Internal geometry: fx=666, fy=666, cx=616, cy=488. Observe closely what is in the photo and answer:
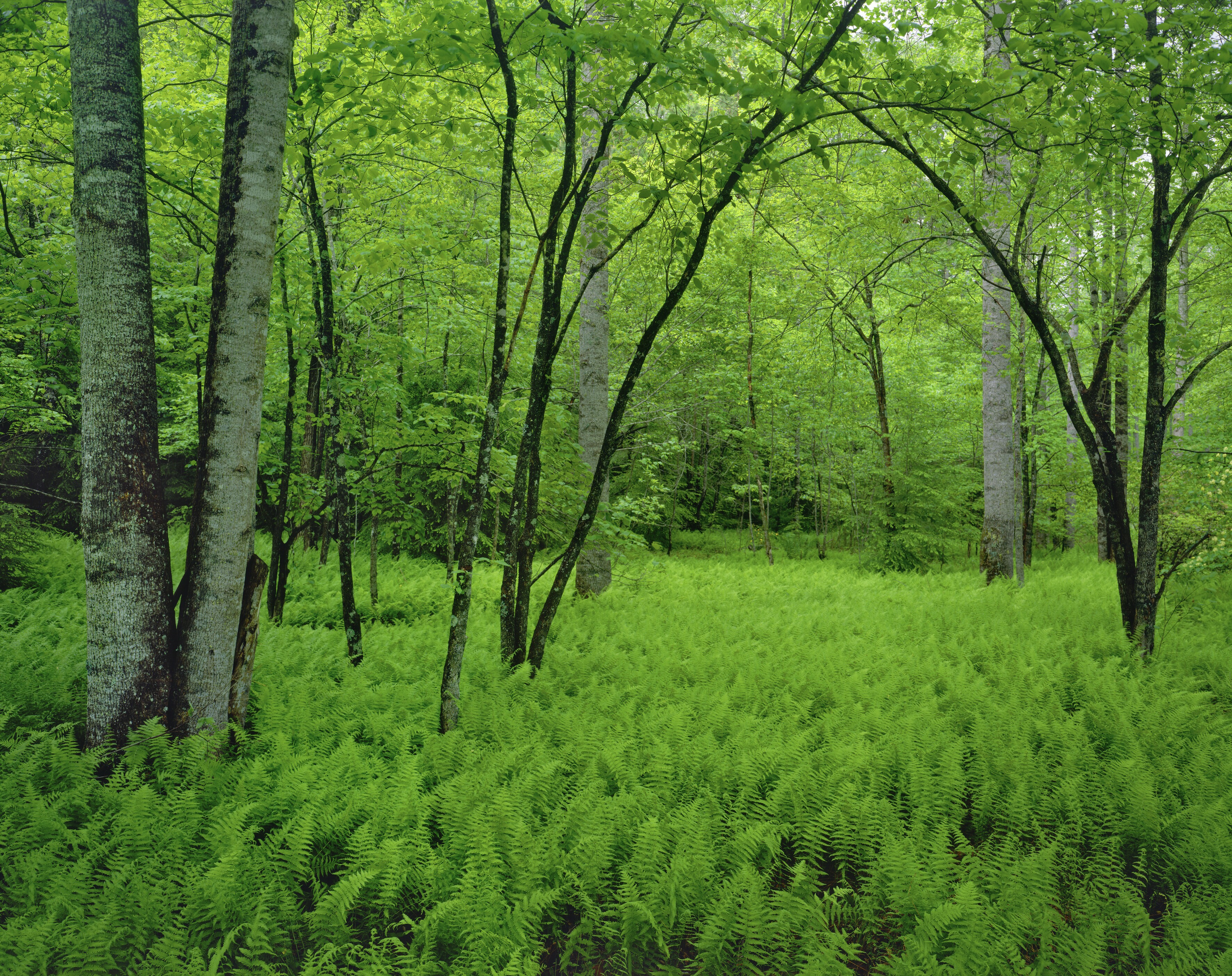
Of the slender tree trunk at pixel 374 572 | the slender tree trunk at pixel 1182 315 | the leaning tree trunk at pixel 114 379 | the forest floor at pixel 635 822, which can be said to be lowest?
the forest floor at pixel 635 822

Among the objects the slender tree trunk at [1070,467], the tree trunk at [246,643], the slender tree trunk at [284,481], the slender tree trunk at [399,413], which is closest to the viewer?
the tree trunk at [246,643]

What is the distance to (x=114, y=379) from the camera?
3430 mm

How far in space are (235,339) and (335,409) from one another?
77.0 inches

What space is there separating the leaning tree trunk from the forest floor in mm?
473

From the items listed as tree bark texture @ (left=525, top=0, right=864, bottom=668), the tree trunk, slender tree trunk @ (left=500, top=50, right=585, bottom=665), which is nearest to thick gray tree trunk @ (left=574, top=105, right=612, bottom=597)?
slender tree trunk @ (left=500, top=50, right=585, bottom=665)

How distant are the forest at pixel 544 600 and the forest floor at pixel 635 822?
2cm

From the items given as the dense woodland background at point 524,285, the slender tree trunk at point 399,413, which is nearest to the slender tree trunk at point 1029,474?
the dense woodland background at point 524,285

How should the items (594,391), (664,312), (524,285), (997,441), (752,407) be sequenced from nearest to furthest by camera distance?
(664,312)
(594,391)
(997,441)
(524,285)
(752,407)

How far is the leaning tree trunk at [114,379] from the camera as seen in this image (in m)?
3.43

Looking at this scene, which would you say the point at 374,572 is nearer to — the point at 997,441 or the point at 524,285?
the point at 524,285

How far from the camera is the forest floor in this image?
2553 millimetres

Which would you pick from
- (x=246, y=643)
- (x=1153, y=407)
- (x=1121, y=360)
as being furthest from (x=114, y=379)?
(x=1121, y=360)

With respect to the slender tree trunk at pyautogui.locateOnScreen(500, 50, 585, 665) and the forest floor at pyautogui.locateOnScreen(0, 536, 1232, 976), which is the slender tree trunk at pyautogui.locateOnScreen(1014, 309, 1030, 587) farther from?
the slender tree trunk at pyautogui.locateOnScreen(500, 50, 585, 665)

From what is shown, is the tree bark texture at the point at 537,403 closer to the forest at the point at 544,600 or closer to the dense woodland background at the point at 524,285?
the forest at the point at 544,600
